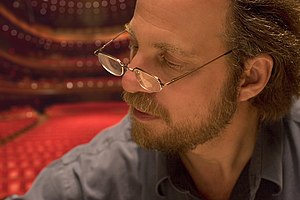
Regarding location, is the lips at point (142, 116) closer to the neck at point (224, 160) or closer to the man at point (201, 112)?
the man at point (201, 112)

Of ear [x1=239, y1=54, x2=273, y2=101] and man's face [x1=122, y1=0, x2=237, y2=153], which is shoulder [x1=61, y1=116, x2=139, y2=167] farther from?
ear [x1=239, y1=54, x2=273, y2=101]

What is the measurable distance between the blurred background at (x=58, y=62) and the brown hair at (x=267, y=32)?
10.1ft

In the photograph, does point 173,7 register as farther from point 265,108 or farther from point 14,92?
point 14,92

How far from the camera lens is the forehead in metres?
0.53

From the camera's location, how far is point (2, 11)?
13.1 ft

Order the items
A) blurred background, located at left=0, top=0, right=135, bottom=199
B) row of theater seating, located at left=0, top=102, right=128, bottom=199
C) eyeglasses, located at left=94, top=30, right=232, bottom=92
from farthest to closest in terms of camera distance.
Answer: blurred background, located at left=0, top=0, right=135, bottom=199 < row of theater seating, located at left=0, top=102, right=128, bottom=199 < eyeglasses, located at left=94, top=30, right=232, bottom=92

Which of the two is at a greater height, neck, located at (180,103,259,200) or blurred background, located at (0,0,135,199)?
blurred background, located at (0,0,135,199)

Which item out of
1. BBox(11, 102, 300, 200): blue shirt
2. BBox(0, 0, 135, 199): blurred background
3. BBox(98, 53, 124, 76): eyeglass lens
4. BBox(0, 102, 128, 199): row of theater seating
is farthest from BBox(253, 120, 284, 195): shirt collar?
BBox(0, 0, 135, 199): blurred background

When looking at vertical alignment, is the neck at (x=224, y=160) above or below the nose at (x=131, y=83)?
below

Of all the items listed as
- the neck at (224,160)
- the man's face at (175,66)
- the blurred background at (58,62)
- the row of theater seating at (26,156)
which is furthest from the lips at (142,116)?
the blurred background at (58,62)

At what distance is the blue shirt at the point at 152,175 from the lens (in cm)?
57

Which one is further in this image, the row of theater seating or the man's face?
the row of theater seating

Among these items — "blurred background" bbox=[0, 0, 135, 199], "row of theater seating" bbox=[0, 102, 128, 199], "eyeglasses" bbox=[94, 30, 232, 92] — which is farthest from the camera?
"blurred background" bbox=[0, 0, 135, 199]

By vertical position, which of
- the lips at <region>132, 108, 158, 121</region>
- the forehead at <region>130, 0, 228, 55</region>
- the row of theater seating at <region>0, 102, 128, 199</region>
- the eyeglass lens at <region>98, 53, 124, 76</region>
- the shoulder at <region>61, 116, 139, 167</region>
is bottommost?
the row of theater seating at <region>0, 102, 128, 199</region>
